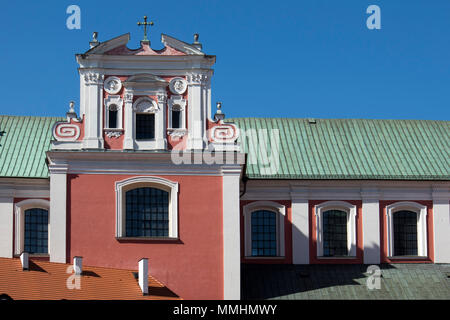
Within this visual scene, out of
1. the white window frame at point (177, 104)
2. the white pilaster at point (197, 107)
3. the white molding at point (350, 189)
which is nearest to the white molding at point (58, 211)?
the white window frame at point (177, 104)

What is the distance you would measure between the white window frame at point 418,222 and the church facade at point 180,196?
59mm

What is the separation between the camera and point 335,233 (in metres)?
41.8

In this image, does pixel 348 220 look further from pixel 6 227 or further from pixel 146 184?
pixel 6 227

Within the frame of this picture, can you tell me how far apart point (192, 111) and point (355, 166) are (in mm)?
9330

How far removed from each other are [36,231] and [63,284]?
8536 millimetres

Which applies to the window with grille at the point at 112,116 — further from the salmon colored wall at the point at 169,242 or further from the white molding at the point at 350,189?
the white molding at the point at 350,189

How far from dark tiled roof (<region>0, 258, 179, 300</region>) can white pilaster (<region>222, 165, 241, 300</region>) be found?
2.22m

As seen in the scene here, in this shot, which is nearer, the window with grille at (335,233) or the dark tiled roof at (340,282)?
the dark tiled roof at (340,282)

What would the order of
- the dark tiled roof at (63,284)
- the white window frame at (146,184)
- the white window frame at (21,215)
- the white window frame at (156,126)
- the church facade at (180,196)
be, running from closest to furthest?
the dark tiled roof at (63,284)
the church facade at (180,196)
the white window frame at (146,184)
the white window frame at (156,126)
the white window frame at (21,215)

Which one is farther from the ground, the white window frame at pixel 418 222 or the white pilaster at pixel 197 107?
the white pilaster at pixel 197 107

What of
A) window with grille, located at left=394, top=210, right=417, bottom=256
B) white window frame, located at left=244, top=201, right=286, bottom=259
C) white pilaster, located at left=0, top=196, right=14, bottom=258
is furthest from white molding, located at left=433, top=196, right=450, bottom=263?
white pilaster, located at left=0, top=196, right=14, bottom=258

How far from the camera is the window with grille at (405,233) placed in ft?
138
